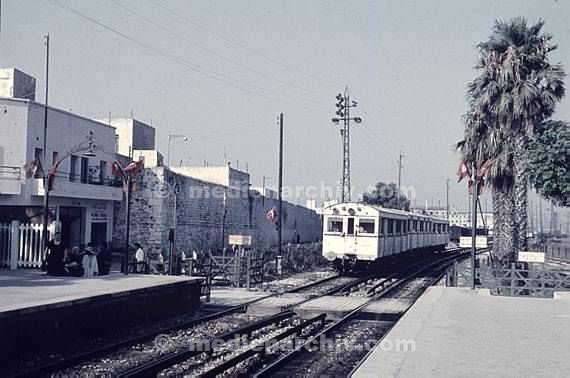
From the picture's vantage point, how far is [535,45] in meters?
22.5

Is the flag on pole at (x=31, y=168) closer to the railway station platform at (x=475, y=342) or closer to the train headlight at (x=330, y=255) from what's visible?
the train headlight at (x=330, y=255)

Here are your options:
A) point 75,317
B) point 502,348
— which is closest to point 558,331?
point 502,348

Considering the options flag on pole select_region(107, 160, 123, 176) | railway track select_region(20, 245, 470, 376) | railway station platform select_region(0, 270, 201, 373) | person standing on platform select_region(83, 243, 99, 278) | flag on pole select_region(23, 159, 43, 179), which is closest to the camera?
railway track select_region(20, 245, 470, 376)

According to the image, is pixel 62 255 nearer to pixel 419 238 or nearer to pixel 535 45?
pixel 535 45

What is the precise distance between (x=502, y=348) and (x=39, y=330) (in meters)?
7.44

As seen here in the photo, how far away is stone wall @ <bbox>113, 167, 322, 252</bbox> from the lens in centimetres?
3066

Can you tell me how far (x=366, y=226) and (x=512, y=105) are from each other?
816cm

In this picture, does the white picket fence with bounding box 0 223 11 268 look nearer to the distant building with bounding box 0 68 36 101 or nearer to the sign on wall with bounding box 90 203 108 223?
the sign on wall with bounding box 90 203 108 223

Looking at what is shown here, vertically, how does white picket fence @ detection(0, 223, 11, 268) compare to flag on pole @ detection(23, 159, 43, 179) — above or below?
below

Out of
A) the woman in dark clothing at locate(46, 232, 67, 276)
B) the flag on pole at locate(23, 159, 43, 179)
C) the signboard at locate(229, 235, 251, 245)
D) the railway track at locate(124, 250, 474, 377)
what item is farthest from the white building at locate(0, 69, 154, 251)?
the railway track at locate(124, 250, 474, 377)

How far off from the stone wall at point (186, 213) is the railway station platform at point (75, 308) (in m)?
11.9

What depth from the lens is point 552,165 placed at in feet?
61.5

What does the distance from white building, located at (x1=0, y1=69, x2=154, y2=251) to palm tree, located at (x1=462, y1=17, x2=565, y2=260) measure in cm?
1351

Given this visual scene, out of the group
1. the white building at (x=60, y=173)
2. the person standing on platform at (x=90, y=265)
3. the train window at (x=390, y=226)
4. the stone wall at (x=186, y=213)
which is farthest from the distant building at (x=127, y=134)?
the person standing on platform at (x=90, y=265)
